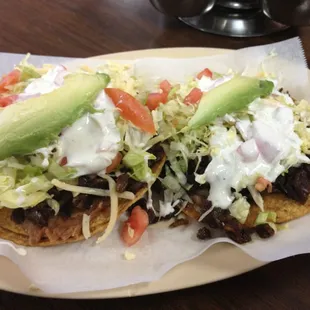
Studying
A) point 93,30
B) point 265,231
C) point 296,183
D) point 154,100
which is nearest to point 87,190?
point 154,100

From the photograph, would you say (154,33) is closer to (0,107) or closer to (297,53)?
(297,53)

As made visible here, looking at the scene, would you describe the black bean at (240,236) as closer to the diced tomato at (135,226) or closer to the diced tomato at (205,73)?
the diced tomato at (135,226)

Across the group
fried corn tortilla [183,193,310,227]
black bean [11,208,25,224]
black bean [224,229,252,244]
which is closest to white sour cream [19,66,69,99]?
black bean [11,208,25,224]

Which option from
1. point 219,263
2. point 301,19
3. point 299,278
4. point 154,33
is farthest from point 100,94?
point 301,19

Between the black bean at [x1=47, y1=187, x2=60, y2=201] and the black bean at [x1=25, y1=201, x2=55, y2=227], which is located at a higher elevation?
the black bean at [x1=47, y1=187, x2=60, y2=201]

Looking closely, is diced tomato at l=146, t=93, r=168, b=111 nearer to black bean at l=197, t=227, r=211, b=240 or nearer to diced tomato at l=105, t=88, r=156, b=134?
diced tomato at l=105, t=88, r=156, b=134

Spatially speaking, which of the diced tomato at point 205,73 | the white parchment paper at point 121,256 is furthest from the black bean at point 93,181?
the diced tomato at point 205,73

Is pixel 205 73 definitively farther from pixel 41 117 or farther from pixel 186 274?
pixel 186 274
